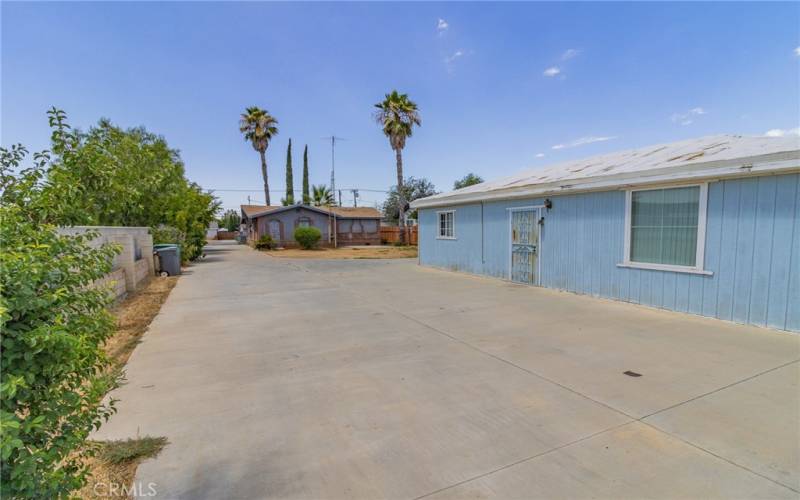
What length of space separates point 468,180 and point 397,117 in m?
20.2

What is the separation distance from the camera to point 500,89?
16609 millimetres

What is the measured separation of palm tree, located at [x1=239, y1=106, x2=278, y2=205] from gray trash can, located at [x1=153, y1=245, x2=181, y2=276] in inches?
928

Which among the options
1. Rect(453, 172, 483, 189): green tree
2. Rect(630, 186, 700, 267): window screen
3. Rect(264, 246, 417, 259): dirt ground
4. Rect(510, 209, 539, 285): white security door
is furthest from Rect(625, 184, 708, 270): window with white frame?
Rect(453, 172, 483, 189): green tree

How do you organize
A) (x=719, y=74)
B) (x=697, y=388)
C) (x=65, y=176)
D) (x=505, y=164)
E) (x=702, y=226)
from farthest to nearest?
(x=505, y=164)
(x=719, y=74)
(x=702, y=226)
(x=697, y=388)
(x=65, y=176)

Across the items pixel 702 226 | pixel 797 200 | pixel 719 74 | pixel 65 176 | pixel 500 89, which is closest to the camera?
pixel 65 176

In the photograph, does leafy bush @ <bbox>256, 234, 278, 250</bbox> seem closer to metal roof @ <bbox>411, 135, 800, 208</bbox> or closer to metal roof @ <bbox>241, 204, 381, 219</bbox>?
metal roof @ <bbox>241, 204, 381, 219</bbox>

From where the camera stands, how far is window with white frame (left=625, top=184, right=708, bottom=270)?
6230 mm

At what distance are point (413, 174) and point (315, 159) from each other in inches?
512

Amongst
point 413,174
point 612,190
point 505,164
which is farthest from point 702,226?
point 413,174

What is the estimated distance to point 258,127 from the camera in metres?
34.3

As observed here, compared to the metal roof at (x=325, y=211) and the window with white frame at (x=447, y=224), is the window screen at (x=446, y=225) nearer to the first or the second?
the window with white frame at (x=447, y=224)

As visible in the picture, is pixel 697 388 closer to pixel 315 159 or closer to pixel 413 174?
pixel 413 174

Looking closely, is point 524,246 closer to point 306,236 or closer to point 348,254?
point 348,254

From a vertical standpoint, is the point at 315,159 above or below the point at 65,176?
above
